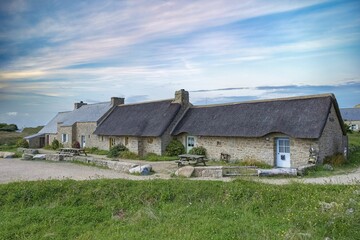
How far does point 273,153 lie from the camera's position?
18.8m

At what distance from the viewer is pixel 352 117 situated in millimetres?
60312

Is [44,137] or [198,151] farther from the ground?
[44,137]

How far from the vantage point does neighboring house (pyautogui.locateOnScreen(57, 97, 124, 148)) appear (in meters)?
31.7

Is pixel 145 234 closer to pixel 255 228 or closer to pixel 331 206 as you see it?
pixel 255 228

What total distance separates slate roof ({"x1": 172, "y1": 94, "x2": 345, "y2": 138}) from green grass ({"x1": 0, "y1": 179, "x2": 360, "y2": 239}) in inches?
292

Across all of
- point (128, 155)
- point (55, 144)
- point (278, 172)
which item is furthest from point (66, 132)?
point (278, 172)

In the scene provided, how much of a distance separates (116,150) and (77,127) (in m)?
9.74

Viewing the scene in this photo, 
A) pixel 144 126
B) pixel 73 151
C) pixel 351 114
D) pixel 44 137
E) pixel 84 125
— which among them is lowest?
pixel 73 151

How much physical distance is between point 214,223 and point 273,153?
11590 millimetres

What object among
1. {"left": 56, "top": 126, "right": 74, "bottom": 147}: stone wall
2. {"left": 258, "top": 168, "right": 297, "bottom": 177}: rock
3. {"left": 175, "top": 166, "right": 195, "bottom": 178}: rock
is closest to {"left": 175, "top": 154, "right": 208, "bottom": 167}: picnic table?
{"left": 175, "top": 166, "right": 195, "bottom": 178}: rock

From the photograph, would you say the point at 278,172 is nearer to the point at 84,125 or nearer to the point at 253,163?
the point at 253,163

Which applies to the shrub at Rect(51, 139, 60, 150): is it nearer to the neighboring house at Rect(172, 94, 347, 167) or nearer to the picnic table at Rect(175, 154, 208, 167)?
the neighboring house at Rect(172, 94, 347, 167)

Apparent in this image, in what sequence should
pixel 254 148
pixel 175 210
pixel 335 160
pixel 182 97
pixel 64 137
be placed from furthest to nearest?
pixel 64 137 → pixel 182 97 → pixel 254 148 → pixel 335 160 → pixel 175 210

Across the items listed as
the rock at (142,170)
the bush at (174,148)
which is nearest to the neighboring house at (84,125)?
the bush at (174,148)
